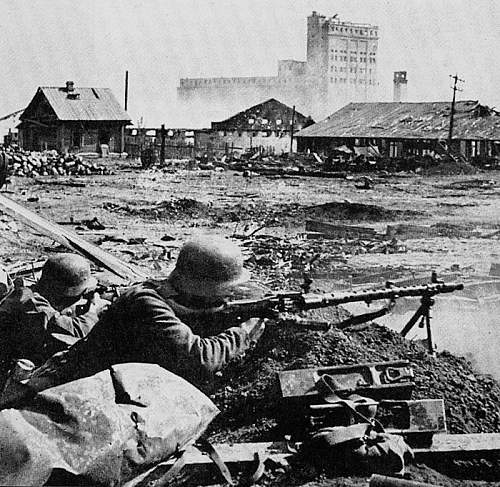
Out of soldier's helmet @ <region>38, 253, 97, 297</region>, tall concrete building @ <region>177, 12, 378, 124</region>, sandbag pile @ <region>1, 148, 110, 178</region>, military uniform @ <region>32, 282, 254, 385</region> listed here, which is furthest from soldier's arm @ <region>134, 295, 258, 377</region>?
tall concrete building @ <region>177, 12, 378, 124</region>

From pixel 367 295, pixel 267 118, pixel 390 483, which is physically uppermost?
pixel 267 118

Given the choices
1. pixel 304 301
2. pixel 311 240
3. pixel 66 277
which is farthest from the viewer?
pixel 311 240

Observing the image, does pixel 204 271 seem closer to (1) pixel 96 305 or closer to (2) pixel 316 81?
(1) pixel 96 305

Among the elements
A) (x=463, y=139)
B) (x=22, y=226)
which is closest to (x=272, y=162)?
(x=463, y=139)

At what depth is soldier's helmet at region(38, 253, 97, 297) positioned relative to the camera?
5.46 m

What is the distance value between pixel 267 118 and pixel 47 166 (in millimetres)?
22858

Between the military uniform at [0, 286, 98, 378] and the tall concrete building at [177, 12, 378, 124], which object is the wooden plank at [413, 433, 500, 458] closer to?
the military uniform at [0, 286, 98, 378]

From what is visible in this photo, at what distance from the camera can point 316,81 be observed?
6900cm

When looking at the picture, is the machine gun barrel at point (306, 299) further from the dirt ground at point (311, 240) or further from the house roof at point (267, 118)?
the house roof at point (267, 118)

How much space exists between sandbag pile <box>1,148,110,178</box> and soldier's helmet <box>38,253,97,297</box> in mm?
24690

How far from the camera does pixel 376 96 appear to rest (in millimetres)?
69500

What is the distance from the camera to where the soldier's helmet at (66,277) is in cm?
546

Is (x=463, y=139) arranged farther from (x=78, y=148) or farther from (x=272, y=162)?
(x=78, y=148)

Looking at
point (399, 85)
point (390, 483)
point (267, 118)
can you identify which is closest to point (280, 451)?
point (390, 483)
